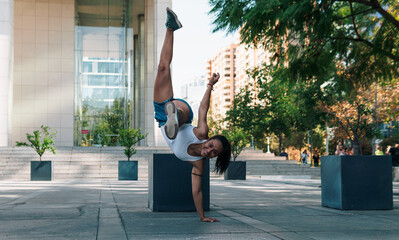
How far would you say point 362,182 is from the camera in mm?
7805

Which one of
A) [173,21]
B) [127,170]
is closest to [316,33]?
[173,21]

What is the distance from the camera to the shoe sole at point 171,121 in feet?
17.9

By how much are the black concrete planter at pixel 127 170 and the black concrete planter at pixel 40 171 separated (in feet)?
9.91

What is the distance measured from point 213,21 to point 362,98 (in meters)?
21.5

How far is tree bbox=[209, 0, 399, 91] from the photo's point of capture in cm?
852

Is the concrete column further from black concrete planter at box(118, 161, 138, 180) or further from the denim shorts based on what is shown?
the denim shorts

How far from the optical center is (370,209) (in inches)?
309

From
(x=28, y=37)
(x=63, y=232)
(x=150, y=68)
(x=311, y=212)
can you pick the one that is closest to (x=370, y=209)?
(x=311, y=212)

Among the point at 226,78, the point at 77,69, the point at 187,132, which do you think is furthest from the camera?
the point at 226,78

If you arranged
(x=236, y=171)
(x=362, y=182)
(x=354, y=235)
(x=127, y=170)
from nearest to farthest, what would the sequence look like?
(x=354, y=235) → (x=362, y=182) → (x=127, y=170) → (x=236, y=171)

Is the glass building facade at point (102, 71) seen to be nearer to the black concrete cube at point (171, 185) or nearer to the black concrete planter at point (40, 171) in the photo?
the black concrete planter at point (40, 171)

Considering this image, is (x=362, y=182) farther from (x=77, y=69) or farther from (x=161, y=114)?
(x=77, y=69)

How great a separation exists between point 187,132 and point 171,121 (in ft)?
1.18

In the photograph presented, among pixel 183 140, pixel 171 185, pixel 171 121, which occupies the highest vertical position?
pixel 171 121
